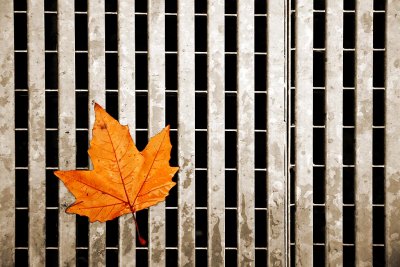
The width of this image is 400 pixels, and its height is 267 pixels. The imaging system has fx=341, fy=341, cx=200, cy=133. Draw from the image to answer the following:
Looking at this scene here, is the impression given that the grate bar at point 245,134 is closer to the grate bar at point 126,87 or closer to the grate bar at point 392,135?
the grate bar at point 126,87

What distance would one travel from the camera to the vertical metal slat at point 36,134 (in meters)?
1.58

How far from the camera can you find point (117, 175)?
1.42 meters

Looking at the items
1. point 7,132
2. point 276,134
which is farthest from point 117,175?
point 276,134

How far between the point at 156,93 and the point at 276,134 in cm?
60

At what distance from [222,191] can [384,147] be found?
800 millimetres

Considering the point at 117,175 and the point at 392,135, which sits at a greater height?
the point at 392,135

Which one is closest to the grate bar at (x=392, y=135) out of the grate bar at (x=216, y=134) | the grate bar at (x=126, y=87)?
the grate bar at (x=216, y=134)

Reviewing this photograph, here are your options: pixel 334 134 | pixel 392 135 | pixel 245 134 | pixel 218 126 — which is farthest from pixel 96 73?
pixel 392 135

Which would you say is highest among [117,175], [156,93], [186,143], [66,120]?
[156,93]

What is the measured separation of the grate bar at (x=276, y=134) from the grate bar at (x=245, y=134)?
82 mm

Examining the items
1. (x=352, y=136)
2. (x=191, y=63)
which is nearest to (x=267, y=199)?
(x=352, y=136)

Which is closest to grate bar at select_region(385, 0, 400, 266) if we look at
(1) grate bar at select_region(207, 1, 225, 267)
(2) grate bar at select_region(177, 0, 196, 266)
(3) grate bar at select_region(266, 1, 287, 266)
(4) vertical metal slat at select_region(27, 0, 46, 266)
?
(3) grate bar at select_region(266, 1, 287, 266)

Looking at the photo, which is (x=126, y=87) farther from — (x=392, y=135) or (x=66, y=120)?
(x=392, y=135)

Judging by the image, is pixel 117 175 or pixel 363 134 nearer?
pixel 117 175
